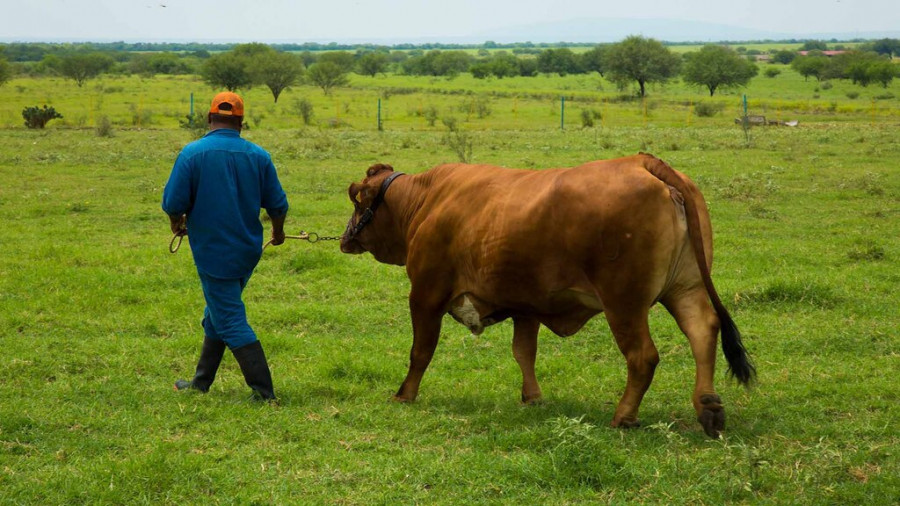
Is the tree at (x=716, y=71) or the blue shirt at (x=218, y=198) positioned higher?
the tree at (x=716, y=71)

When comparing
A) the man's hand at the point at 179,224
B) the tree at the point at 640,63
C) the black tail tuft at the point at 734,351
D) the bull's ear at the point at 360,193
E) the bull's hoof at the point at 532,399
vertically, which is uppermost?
the tree at the point at 640,63

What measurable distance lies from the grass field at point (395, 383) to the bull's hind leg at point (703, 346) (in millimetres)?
173

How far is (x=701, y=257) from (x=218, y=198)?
3.08m

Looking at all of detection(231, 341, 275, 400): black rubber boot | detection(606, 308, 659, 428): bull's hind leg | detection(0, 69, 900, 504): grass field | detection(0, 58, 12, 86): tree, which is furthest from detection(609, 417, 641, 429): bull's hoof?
detection(0, 58, 12, 86): tree

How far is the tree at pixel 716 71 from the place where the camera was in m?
61.6

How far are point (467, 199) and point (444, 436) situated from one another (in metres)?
1.63

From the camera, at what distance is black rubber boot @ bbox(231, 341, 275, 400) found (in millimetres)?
6363

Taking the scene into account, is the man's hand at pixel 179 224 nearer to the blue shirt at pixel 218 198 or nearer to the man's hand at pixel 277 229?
the blue shirt at pixel 218 198

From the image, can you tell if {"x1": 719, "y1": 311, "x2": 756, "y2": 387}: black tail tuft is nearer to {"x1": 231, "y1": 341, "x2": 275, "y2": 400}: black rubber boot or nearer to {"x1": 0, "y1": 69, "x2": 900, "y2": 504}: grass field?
{"x1": 0, "y1": 69, "x2": 900, "y2": 504}: grass field

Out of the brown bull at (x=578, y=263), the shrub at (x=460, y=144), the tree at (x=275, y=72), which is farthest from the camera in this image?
the tree at (x=275, y=72)

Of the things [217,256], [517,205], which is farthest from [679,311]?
[217,256]

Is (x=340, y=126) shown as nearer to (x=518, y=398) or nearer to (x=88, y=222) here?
(x=88, y=222)

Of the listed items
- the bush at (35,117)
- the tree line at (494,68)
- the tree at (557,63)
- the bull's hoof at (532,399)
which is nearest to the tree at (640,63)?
the tree line at (494,68)

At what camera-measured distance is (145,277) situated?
10.2 metres
